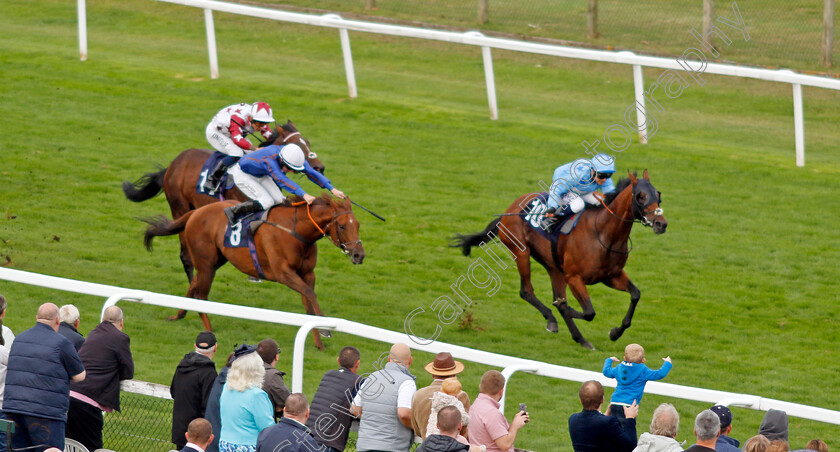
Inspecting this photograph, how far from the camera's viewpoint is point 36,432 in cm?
534

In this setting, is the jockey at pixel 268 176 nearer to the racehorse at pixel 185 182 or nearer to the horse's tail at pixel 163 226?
the horse's tail at pixel 163 226

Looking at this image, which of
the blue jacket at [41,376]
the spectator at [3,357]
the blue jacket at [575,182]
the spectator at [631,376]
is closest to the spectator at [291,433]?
the blue jacket at [41,376]

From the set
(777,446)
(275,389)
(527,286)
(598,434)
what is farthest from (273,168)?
(777,446)

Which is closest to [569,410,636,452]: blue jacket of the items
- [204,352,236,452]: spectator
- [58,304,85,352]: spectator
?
[204,352,236,452]: spectator

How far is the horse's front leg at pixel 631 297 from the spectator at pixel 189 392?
4.11 meters

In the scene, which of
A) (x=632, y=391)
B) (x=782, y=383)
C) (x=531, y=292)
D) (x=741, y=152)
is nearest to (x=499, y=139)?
(x=741, y=152)

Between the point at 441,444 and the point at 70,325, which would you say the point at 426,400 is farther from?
the point at 70,325

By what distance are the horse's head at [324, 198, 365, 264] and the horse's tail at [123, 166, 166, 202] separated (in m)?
2.79

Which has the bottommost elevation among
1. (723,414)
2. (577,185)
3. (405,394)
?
(723,414)

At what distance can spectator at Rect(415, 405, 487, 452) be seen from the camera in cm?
452

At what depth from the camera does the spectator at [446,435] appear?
4.52 metres

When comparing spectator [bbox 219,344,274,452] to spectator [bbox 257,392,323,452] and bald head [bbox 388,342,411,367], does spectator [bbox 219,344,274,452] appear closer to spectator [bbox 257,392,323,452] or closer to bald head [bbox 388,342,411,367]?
spectator [bbox 257,392,323,452]

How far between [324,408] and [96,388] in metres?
1.36

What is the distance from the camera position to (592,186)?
29.5 ft
